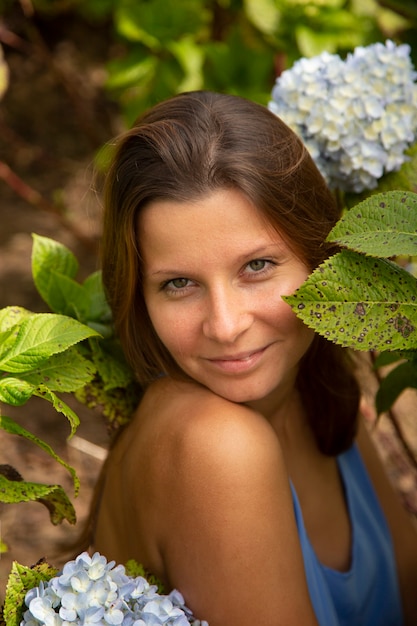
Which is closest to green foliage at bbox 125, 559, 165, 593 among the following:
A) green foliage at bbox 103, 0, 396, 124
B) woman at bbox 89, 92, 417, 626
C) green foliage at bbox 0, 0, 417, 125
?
woman at bbox 89, 92, 417, 626

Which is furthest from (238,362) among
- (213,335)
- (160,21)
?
(160,21)

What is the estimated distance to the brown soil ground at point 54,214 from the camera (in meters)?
3.05

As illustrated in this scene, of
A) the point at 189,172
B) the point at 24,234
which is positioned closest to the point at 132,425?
the point at 189,172

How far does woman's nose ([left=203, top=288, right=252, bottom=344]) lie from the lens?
144cm

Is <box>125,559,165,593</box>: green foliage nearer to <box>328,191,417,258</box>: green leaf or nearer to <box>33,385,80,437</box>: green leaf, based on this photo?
<box>33,385,80,437</box>: green leaf

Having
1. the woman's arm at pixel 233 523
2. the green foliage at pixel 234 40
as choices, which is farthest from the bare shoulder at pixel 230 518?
the green foliage at pixel 234 40

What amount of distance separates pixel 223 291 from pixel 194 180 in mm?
195

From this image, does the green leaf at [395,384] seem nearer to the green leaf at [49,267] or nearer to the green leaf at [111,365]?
the green leaf at [111,365]

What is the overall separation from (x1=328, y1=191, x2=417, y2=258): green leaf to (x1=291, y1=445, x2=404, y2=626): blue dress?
0.74 m

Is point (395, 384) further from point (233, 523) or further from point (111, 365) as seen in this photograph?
point (111, 365)

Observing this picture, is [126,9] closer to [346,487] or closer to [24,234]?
[24,234]

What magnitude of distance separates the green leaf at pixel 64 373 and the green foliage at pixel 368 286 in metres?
0.39

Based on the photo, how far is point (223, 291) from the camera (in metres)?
1.46

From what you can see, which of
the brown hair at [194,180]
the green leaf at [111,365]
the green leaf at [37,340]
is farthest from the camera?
A: the green leaf at [111,365]
